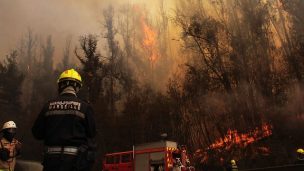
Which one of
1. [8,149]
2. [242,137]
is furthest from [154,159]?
[8,149]

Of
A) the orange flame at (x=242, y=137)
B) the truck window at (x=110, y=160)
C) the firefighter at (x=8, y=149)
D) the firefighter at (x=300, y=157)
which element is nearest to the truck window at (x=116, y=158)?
the truck window at (x=110, y=160)

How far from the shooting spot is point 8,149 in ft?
18.3

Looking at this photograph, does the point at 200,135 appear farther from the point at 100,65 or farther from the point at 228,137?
the point at 100,65

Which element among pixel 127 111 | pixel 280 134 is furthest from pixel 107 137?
pixel 280 134

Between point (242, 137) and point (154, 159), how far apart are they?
11584 millimetres

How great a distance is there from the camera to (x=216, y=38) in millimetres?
30906

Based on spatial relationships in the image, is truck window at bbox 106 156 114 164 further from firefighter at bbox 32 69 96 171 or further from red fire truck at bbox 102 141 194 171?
firefighter at bbox 32 69 96 171

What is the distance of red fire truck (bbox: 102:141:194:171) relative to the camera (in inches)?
670

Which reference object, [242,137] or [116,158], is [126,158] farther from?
[242,137]

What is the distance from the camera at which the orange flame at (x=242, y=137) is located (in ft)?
82.8

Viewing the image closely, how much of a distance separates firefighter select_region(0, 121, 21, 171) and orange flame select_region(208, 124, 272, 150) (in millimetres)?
22129

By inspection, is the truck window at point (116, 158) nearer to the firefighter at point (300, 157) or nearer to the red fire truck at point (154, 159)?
the red fire truck at point (154, 159)

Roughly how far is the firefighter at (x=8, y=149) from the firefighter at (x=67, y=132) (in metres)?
2.18

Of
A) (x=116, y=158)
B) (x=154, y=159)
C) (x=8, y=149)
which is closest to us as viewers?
(x=8, y=149)
